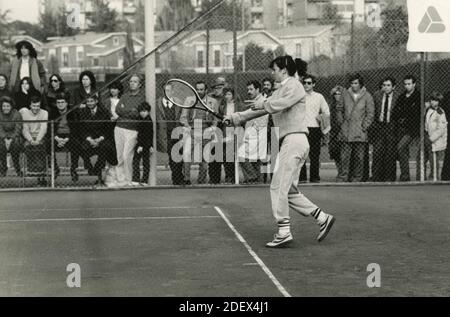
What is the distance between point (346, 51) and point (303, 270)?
1210cm

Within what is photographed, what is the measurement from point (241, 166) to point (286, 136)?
272 inches

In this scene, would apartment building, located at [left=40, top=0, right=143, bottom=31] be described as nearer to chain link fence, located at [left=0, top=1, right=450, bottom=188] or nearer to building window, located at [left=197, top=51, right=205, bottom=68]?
building window, located at [left=197, top=51, right=205, bottom=68]

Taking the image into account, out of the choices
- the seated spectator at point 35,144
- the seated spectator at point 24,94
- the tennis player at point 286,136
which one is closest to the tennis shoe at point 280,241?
the tennis player at point 286,136

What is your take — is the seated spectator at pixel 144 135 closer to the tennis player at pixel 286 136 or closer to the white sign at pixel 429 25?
the white sign at pixel 429 25

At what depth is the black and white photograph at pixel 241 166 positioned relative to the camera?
9672 mm

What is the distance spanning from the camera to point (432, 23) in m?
18.4

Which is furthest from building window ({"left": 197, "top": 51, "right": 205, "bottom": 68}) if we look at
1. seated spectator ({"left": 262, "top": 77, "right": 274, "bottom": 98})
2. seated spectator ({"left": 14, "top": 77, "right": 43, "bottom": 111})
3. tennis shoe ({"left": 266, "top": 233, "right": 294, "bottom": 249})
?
tennis shoe ({"left": 266, "top": 233, "right": 294, "bottom": 249})

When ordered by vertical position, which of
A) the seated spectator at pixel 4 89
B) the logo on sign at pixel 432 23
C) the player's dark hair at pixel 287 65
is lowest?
the seated spectator at pixel 4 89

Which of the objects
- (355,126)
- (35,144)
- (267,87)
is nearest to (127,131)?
(35,144)

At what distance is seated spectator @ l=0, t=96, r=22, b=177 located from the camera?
17984 mm

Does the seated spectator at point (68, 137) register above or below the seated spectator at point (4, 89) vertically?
below

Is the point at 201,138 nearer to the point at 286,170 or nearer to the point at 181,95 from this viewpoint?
the point at 181,95

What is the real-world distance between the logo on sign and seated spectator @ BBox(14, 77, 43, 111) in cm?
689

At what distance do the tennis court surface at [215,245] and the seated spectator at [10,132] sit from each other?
1.03m
